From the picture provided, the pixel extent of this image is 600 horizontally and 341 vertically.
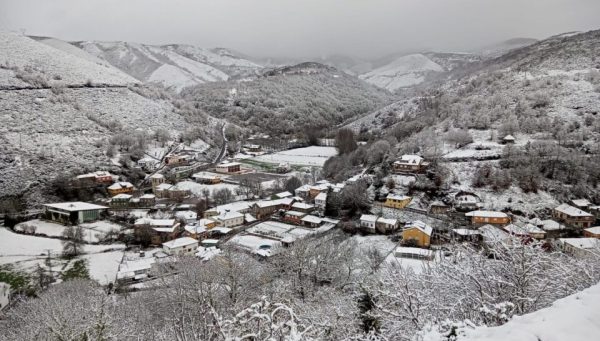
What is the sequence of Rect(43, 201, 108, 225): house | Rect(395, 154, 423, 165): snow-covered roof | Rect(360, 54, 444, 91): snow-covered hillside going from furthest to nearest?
Rect(360, 54, 444, 91): snow-covered hillside
Rect(395, 154, 423, 165): snow-covered roof
Rect(43, 201, 108, 225): house

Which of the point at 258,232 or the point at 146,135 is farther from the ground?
the point at 146,135

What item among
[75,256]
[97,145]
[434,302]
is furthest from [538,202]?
[97,145]

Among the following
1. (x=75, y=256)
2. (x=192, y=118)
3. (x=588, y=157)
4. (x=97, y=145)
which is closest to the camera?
(x=75, y=256)

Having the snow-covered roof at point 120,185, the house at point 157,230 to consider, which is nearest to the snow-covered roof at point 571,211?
the house at point 157,230

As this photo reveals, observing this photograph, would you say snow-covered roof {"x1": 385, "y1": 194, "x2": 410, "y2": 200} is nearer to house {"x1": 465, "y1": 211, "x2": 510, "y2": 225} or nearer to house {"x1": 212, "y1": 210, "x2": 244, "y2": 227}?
house {"x1": 465, "y1": 211, "x2": 510, "y2": 225}

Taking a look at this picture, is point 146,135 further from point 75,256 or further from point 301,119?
point 301,119

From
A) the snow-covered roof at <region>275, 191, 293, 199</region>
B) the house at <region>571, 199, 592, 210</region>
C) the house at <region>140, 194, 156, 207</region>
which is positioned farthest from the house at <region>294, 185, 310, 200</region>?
the house at <region>571, 199, 592, 210</region>
